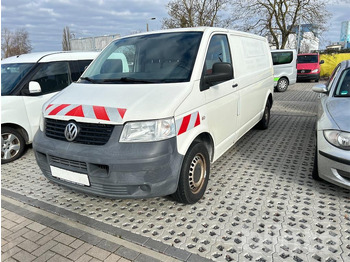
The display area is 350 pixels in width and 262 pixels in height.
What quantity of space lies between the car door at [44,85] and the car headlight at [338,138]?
15.7ft

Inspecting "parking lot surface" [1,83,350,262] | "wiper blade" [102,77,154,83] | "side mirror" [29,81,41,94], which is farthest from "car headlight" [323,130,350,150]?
"side mirror" [29,81,41,94]

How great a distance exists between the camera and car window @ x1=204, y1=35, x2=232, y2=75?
11.1ft

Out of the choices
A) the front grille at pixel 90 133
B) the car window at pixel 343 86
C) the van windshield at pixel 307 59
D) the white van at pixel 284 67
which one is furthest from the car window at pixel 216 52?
the van windshield at pixel 307 59

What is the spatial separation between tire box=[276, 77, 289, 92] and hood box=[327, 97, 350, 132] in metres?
10.6

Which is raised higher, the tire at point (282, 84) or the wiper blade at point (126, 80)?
the wiper blade at point (126, 80)

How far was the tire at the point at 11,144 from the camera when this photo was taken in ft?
15.8

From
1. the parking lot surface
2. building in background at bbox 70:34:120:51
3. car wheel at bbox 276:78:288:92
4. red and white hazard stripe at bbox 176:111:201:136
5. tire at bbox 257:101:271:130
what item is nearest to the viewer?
the parking lot surface

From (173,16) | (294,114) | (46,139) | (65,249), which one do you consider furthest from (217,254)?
(173,16)

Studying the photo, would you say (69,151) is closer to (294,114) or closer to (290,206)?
(290,206)

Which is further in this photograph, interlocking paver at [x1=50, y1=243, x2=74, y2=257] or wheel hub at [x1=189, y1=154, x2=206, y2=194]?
wheel hub at [x1=189, y1=154, x2=206, y2=194]

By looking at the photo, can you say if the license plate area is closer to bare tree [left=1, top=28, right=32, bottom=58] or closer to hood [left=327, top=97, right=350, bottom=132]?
hood [left=327, top=97, right=350, bottom=132]

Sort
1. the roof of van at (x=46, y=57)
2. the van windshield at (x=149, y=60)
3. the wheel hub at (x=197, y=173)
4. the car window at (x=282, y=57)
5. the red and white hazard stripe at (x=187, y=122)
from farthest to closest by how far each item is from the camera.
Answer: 1. the car window at (x=282, y=57)
2. the roof of van at (x=46, y=57)
3. the van windshield at (x=149, y=60)
4. the wheel hub at (x=197, y=173)
5. the red and white hazard stripe at (x=187, y=122)

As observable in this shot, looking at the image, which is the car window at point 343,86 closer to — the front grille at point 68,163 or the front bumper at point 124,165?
the front bumper at point 124,165

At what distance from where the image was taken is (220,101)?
3586 mm
